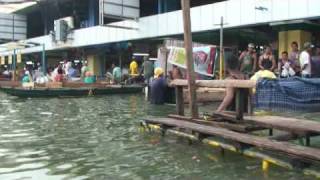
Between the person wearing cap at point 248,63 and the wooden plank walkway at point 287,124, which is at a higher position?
the person wearing cap at point 248,63

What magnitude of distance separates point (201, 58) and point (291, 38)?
16.5 feet

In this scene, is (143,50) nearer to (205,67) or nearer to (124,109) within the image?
(205,67)

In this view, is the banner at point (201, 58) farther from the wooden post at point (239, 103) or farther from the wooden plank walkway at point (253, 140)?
the wooden post at point (239, 103)

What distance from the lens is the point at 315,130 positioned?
7.84 m

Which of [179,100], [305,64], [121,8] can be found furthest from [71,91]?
[179,100]

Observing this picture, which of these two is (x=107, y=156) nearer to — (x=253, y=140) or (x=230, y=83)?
(x=230, y=83)

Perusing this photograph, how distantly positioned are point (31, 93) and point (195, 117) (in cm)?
1553

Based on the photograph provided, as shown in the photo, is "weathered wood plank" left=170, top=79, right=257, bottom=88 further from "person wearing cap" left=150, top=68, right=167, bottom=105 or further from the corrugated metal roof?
the corrugated metal roof

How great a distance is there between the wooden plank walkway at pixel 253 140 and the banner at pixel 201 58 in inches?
400

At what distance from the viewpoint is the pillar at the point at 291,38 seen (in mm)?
23703

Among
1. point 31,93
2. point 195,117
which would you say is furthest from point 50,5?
point 195,117

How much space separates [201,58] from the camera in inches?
848

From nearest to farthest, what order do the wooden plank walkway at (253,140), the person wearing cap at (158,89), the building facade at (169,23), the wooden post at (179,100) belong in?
the wooden plank walkway at (253,140)
the wooden post at (179,100)
the person wearing cap at (158,89)
the building facade at (169,23)

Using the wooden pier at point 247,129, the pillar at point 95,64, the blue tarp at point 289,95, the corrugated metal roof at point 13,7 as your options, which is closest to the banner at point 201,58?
the blue tarp at point 289,95
